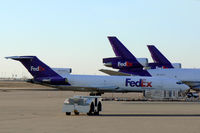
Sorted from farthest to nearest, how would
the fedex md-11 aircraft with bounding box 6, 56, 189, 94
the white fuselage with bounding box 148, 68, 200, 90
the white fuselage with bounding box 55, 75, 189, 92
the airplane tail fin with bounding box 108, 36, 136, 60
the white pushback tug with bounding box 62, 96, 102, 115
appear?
the white fuselage with bounding box 148, 68, 200, 90 → the airplane tail fin with bounding box 108, 36, 136, 60 → the fedex md-11 aircraft with bounding box 6, 56, 189, 94 → the white fuselage with bounding box 55, 75, 189, 92 → the white pushback tug with bounding box 62, 96, 102, 115

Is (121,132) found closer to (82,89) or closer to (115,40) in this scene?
(82,89)

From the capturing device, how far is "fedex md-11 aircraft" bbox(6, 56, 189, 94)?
6419 cm

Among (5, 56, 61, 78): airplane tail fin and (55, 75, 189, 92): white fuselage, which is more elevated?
(5, 56, 61, 78): airplane tail fin

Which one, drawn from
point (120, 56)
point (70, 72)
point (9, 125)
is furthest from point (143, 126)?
point (120, 56)

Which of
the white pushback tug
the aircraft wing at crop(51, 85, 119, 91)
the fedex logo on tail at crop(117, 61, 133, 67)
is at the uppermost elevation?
the fedex logo on tail at crop(117, 61, 133, 67)

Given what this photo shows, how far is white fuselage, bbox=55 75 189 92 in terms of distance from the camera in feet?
210

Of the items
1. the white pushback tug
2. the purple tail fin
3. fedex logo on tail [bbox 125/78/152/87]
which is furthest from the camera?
the purple tail fin

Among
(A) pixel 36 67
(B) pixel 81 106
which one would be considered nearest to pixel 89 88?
(A) pixel 36 67

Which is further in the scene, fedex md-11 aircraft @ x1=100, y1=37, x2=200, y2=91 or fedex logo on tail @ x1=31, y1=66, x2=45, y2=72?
fedex md-11 aircraft @ x1=100, y1=37, x2=200, y2=91

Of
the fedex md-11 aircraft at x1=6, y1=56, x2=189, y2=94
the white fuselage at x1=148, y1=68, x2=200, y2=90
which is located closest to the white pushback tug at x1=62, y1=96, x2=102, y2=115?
the fedex md-11 aircraft at x1=6, y1=56, x2=189, y2=94

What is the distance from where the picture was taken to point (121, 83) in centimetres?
6475

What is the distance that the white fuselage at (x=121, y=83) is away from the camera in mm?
64062

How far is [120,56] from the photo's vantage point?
76750mm

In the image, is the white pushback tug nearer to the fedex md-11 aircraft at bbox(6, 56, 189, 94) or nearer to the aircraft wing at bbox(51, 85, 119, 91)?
the fedex md-11 aircraft at bbox(6, 56, 189, 94)
